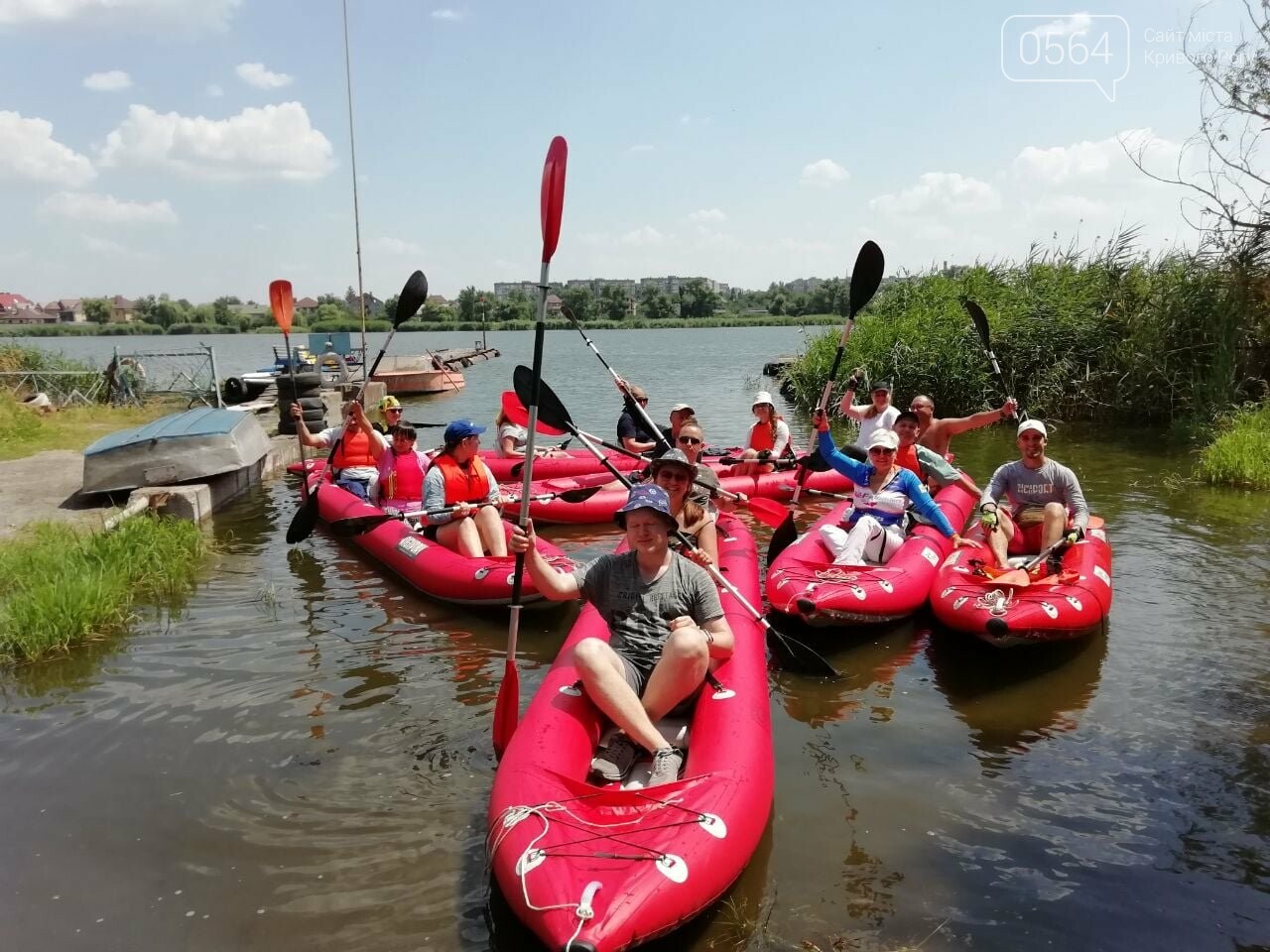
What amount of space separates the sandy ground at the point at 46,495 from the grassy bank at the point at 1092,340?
11.8m

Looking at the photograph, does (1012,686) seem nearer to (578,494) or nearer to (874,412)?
(874,412)

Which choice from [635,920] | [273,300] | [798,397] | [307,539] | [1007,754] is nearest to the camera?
[635,920]

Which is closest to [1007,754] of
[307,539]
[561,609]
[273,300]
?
[561,609]

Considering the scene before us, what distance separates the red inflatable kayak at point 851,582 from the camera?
5.23 metres

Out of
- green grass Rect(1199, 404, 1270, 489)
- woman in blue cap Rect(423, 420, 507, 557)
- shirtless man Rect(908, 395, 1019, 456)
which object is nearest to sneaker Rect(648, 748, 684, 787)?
woman in blue cap Rect(423, 420, 507, 557)

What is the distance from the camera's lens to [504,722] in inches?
152

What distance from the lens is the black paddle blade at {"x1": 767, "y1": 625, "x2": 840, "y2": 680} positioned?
194 inches

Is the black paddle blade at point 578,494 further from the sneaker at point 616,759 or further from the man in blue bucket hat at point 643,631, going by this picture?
the sneaker at point 616,759

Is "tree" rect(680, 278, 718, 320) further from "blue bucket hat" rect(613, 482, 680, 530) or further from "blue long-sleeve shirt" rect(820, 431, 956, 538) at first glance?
"blue bucket hat" rect(613, 482, 680, 530)

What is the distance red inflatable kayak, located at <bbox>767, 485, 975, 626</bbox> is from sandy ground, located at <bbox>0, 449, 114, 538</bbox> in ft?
18.6

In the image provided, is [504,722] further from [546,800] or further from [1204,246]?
[1204,246]

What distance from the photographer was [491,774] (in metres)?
4.04

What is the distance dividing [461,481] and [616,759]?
11.2ft

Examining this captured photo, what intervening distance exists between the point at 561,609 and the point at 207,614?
2.46 m
